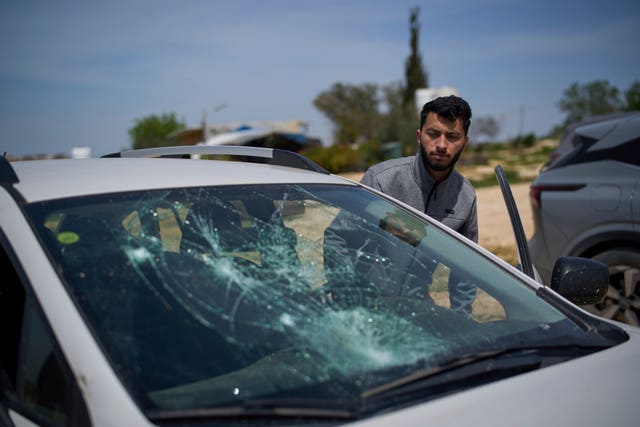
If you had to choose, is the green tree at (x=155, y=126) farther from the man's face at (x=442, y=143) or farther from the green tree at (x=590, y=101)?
the man's face at (x=442, y=143)

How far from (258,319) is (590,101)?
2634 inches

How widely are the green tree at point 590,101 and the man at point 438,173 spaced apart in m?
60.5

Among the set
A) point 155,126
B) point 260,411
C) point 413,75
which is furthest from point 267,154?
point 155,126

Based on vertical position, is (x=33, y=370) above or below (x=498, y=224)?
above

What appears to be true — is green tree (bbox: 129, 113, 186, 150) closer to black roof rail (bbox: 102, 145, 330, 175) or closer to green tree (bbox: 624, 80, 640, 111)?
green tree (bbox: 624, 80, 640, 111)

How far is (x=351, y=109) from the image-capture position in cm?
6094

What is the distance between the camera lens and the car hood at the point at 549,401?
1234mm

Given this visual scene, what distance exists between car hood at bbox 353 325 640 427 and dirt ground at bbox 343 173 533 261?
648cm

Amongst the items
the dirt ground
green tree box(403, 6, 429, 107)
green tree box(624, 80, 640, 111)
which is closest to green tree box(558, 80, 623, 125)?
green tree box(624, 80, 640, 111)

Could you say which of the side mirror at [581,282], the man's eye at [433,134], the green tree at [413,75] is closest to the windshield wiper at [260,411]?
the side mirror at [581,282]

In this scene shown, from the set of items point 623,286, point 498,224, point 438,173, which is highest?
point 438,173

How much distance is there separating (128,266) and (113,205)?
10.2 inches

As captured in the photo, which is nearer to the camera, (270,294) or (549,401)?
(549,401)

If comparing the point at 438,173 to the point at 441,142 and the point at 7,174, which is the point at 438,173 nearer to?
the point at 441,142
